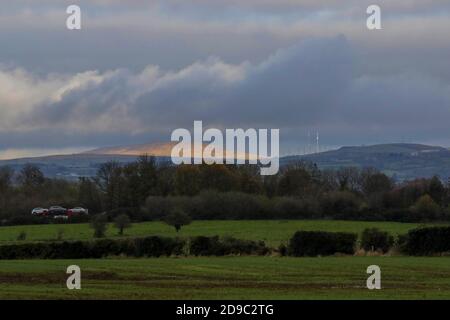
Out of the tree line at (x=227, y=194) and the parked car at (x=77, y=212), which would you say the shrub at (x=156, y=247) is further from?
the parked car at (x=77, y=212)

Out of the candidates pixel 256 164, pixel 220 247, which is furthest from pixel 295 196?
pixel 220 247

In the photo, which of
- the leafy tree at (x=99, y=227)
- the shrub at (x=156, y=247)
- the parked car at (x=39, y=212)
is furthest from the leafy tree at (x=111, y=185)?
the shrub at (x=156, y=247)

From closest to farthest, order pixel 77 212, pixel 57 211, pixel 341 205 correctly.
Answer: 1. pixel 341 205
2. pixel 77 212
3. pixel 57 211

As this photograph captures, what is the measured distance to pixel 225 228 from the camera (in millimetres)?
103625

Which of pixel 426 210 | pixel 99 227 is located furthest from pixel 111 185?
pixel 99 227

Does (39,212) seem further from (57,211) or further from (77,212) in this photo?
(77,212)

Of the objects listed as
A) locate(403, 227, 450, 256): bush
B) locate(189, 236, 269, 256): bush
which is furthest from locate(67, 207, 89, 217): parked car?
locate(403, 227, 450, 256): bush

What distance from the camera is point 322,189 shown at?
14200cm

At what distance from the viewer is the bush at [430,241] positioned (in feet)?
232

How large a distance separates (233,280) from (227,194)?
80.8 meters

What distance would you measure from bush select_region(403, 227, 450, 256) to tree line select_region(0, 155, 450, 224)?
35958 mm

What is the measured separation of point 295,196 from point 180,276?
87.5 metres

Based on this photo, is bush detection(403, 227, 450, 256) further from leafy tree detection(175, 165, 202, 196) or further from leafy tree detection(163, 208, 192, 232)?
leafy tree detection(175, 165, 202, 196)
